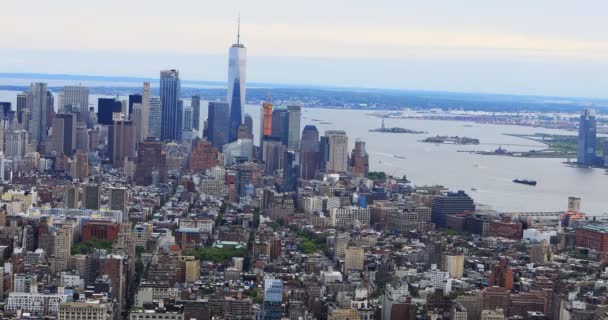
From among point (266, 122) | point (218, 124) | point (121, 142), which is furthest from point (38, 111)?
point (266, 122)

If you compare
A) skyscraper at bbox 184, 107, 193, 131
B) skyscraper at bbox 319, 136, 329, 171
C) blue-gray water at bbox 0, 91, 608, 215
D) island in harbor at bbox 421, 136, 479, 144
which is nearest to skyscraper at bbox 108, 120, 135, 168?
skyscraper at bbox 319, 136, 329, 171

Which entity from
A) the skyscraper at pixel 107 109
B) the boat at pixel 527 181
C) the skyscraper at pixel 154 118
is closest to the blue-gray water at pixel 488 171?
the boat at pixel 527 181

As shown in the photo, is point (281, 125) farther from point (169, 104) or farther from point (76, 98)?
point (76, 98)

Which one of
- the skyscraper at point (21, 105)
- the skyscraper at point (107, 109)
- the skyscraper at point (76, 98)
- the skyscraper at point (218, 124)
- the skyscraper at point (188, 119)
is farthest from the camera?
the skyscraper at point (76, 98)

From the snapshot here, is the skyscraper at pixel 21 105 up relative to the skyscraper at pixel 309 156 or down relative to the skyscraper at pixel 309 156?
up

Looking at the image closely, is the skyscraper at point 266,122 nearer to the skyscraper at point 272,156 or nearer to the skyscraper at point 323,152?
the skyscraper at point 272,156

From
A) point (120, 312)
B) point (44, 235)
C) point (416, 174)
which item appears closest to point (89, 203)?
point (44, 235)
